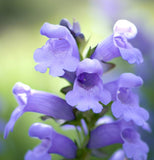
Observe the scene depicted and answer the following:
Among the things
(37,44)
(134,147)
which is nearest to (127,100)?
(134,147)

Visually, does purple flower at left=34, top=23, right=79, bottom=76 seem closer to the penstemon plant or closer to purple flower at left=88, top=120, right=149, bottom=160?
the penstemon plant

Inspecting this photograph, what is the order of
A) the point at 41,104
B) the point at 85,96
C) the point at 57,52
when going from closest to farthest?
the point at 85,96 < the point at 57,52 < the point at 41,104

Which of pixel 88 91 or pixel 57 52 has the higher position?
pixel 57 52

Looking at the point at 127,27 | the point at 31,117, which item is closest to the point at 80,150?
the point at 127,27

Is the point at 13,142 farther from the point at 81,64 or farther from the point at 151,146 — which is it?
the point at 81,64

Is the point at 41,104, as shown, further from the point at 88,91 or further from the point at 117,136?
the point at 117,136

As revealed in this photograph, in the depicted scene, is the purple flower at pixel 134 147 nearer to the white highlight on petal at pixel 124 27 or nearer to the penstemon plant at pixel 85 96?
the penstemon plant at pixel 85 96
